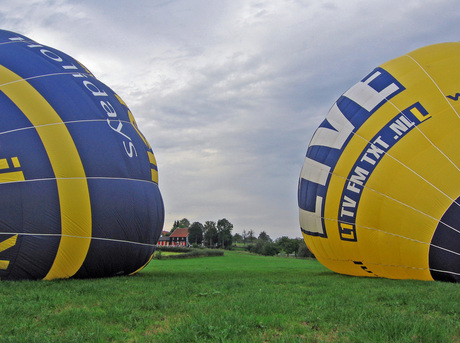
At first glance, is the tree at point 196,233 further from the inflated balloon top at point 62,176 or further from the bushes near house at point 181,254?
the inflated balloon top at point 62,176

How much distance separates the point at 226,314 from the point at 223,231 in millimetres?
86398

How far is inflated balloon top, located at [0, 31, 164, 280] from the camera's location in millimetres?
7727

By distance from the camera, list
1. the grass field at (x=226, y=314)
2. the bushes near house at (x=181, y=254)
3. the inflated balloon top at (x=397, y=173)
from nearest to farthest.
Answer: the grass field at (x=226, y=314)
the inflated balloon top at (x=397, y=173)
the bushes near house at (x=181, y=254)

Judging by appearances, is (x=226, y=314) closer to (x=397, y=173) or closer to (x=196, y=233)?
(x=397, y=173)

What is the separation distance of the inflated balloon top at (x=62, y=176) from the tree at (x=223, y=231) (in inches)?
3182

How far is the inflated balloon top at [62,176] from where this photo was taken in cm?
773

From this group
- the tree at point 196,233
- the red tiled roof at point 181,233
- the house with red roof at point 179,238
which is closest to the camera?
the house with red roof at point 179,238

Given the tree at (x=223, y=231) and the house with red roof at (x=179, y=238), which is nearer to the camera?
the house with red roof at (x=179, y=238)

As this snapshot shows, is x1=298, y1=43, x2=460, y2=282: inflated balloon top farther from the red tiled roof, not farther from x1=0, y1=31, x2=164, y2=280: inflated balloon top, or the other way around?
the red tiled roof

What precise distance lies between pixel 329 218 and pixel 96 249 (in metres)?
5.08

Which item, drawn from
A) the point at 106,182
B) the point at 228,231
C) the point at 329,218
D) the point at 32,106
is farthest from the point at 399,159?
the point at 228,231

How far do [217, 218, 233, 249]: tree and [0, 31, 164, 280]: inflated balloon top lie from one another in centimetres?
8081

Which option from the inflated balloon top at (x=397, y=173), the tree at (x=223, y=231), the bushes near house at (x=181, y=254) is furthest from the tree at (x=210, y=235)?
the inflated balloon top at (x=397, y=173)

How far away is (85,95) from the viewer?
29.5 feet
